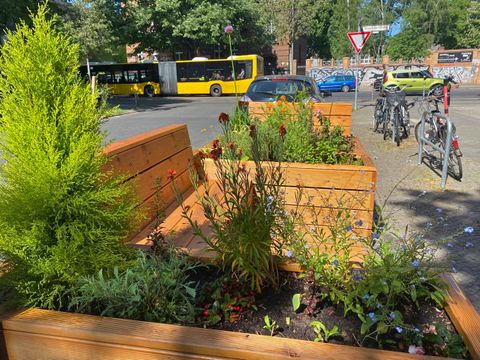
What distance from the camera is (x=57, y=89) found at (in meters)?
1.77

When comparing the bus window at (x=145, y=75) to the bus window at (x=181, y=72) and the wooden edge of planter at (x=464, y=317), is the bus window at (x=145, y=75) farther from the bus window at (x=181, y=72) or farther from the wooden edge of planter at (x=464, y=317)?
the wooden edge of planter at (x=464, y=317)

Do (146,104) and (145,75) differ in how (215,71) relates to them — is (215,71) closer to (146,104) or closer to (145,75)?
(145,75)

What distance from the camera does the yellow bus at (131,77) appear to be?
31453 millimetres

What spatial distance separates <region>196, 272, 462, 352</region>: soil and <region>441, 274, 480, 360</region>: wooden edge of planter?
0.06 metres

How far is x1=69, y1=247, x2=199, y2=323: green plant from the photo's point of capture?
66.9 inches

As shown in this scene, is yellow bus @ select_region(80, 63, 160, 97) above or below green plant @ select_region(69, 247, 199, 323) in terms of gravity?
above

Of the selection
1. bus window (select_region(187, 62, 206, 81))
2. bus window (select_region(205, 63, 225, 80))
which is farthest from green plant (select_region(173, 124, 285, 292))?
Result: bus window (select_region(187, 62, 206, 81))

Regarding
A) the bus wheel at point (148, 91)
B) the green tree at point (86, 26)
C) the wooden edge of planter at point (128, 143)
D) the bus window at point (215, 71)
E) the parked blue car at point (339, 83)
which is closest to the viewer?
the wooden edge of planter at point (128, 143)

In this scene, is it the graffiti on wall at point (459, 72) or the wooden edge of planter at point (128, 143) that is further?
the graffiti on wall at point (459, 72)

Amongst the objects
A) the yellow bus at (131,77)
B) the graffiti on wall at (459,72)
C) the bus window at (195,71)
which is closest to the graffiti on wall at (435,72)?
the graffiti on wall at (459,72)

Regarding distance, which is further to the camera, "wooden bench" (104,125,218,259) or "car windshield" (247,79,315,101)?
"car windshield" (247,79,315,101)

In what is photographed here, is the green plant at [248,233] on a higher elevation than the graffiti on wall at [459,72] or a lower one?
lower

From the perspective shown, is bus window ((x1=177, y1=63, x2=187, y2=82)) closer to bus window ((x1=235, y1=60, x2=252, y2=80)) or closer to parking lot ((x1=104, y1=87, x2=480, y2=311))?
bus window ((x1=235, y1=60, x2=252, y2=80))

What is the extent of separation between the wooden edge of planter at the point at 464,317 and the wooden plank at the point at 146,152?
1.79 metres
